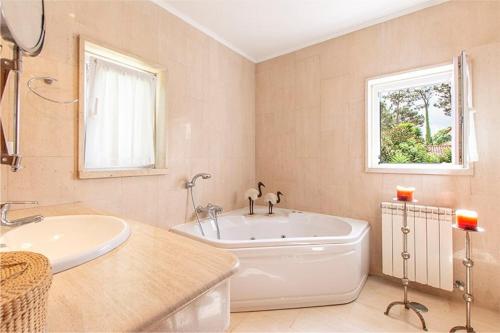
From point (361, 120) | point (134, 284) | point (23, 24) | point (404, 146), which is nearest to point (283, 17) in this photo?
point (361, 120)

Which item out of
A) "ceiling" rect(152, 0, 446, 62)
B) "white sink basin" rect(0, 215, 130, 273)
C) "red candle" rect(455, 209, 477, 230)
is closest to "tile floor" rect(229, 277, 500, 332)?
"red candle" rect(455, 209, 477, 230)

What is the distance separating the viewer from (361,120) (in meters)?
2.46

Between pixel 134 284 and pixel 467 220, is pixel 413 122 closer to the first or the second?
pixel 467 220

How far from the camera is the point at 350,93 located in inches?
99.4

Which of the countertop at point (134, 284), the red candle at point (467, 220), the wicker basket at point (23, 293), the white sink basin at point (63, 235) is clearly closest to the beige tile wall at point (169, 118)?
the white sink basin at point (63, 235)

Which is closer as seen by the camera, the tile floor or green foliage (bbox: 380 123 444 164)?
the tile floor

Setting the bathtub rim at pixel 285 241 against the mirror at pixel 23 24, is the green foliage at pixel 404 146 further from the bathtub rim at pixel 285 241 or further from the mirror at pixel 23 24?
the mirror at pixel 23 24

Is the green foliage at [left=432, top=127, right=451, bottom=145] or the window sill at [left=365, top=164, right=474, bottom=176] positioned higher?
the green foliage at [left=432, top=127, right=451, bottom=145]

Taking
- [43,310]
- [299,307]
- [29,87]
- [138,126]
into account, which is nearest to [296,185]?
[299,307]

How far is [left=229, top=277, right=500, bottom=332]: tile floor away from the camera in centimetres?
168

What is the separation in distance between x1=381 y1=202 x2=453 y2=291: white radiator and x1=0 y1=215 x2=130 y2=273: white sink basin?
2207 millimetres

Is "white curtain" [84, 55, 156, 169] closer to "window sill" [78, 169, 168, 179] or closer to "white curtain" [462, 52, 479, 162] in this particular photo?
"window sill" [78, 169, 168, 179]

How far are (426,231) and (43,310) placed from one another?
2.47 m

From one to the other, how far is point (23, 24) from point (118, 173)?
1.21 meters
